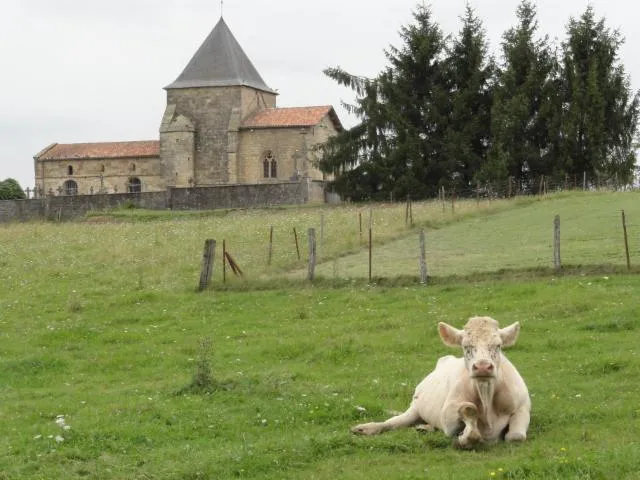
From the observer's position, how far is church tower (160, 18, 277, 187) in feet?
267

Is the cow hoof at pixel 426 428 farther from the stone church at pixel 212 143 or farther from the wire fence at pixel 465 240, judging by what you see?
the stone church at pixel 212 143

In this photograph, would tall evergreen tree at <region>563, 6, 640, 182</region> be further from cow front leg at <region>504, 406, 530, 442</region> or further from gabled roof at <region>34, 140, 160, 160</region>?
cow front leg at <region>504, 406, 530, 442</region>

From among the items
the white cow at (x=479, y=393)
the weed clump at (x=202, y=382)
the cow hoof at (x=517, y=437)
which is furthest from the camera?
the weed clump at (x=202, y=382)

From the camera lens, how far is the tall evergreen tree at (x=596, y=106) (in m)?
58.8

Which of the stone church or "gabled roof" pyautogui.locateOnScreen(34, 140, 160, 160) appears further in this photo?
"gabled roof" pyautogui.locateOnScreen(34, 140, 160, 160)

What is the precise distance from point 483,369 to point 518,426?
99cm

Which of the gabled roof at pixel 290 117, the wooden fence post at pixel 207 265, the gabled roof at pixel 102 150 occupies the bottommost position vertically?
the wooden fence post at pixel 207 265

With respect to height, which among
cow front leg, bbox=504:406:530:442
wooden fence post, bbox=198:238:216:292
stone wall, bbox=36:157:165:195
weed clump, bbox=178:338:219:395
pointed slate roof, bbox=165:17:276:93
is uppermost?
pointed slate roof, bbox=165:17:276:93

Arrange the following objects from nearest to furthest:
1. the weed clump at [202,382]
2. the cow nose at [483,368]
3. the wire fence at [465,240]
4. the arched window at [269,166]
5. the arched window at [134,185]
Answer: the cow nose at [483,368] < the weed clump at [202,382] < the wire fence at [465,240] < the arched window at [269,166] < the arched window at [134,185]

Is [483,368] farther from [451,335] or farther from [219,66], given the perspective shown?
[219,66]

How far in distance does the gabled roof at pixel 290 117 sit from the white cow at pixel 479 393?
69.1 meters

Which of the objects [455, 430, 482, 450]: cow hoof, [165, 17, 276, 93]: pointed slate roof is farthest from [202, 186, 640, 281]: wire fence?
[165, 17, 276, 93]: pointed slate roof

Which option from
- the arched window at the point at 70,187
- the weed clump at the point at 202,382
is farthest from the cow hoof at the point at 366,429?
the arched window at the point at 70,187

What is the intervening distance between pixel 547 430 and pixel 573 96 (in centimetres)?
5166
